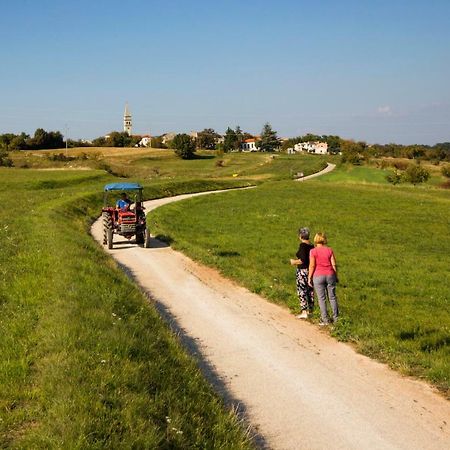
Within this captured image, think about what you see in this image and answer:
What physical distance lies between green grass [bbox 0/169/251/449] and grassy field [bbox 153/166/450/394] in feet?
13.2

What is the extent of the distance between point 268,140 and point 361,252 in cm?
16768

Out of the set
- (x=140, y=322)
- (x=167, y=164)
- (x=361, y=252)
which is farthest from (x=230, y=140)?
(x=140, y=322)

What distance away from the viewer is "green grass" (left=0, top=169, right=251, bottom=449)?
5523 mm

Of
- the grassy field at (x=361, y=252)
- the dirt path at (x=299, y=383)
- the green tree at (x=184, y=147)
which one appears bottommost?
the grassy field at (x=361, y=252)

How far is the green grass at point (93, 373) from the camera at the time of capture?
217 inches

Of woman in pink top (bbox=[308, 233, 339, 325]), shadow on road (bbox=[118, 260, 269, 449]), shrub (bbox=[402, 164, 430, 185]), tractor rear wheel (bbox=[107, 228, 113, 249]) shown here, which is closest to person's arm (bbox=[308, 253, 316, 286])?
woman in pink top (bbox=[308, 233, 339, 325])

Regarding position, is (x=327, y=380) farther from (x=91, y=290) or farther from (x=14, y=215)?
(x=14, y=215)

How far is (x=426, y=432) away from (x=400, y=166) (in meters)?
101

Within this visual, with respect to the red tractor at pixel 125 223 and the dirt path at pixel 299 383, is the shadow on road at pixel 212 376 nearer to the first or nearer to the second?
the dirt path at pixel 299 383

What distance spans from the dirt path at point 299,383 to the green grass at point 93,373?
829 millimetres

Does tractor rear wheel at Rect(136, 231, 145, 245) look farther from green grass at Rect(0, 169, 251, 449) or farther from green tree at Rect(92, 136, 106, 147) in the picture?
green tree at Rect(92, 136, 106, 147)

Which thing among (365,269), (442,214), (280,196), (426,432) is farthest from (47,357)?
(280,196)

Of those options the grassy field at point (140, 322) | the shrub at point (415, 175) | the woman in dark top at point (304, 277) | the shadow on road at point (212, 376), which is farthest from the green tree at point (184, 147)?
the woman in dark top at point (304, 277)

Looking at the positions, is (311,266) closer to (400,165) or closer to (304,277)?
(304,277)
